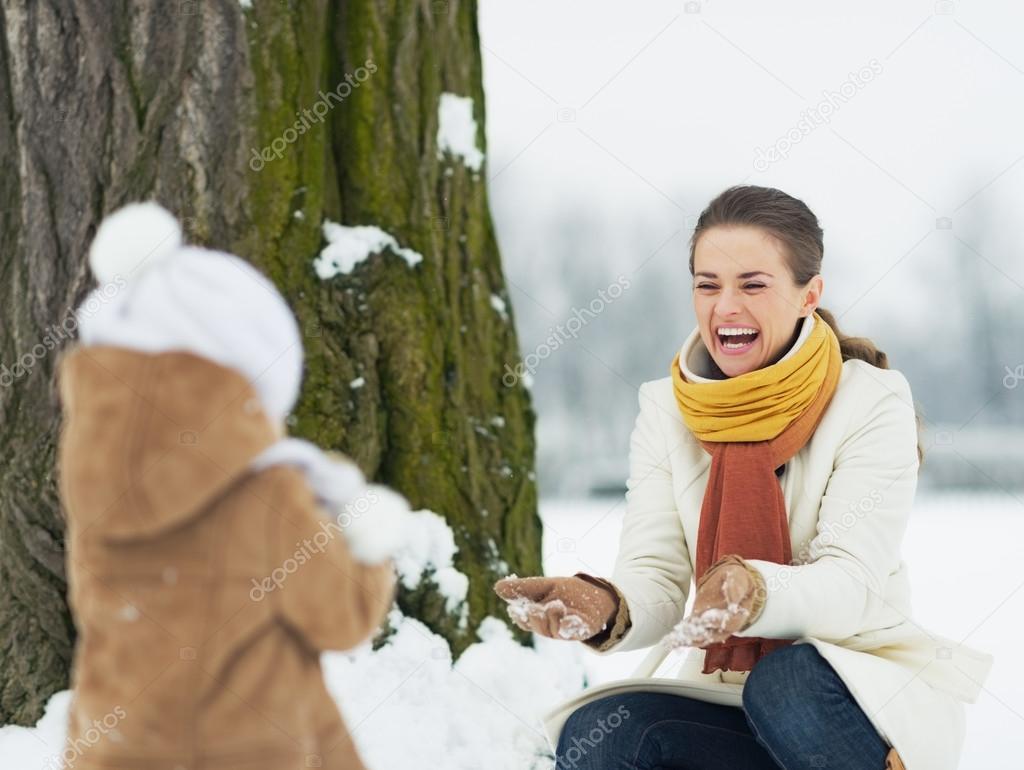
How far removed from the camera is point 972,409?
1338cm

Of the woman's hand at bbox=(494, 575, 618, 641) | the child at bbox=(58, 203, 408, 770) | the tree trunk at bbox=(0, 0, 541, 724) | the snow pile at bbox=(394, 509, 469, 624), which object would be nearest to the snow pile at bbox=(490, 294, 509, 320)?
the tree trunk at bbox=(0, 0, 541, 724)

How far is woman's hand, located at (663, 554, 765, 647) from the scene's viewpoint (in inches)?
73.5

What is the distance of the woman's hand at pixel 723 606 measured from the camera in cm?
187

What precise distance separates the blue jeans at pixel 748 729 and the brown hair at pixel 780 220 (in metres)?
0.56

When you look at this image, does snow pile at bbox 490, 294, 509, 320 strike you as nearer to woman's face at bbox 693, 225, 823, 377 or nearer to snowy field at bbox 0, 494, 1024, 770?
snowy field at bbox 0, 494, 1024, 770

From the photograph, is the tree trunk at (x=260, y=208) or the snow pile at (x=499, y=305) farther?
the snow pile at (x=499, y=305)

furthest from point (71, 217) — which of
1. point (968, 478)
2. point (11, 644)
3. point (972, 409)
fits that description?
point (972, 409)

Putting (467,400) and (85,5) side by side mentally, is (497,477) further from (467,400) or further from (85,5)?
(85,5)

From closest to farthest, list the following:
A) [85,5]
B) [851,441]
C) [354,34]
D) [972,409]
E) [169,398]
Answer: [169,398] → [851,441] → [85,5] → [354,34] → [972,409]

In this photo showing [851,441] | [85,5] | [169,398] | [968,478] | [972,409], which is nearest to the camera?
[169,398]

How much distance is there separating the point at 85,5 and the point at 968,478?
36.1 ft

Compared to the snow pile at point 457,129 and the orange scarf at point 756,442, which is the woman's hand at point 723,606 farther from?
the snow pile at point 457,129

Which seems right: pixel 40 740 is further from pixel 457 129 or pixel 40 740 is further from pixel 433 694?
pixel 457 129

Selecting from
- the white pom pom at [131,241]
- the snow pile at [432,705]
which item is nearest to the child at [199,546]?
the white pom pom at [131,241]
